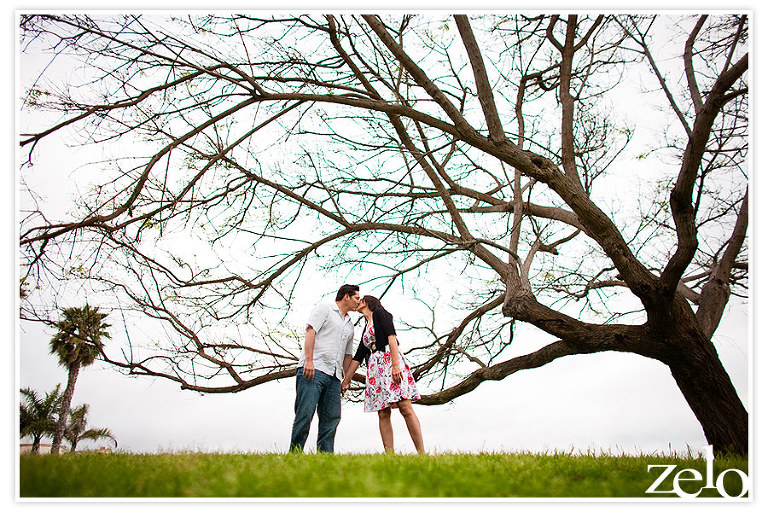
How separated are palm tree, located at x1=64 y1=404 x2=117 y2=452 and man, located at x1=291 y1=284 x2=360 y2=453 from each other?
209 centimetres

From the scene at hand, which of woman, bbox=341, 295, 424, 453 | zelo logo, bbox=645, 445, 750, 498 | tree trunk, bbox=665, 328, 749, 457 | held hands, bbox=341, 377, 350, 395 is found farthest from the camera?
tree trunk, bbox=665, 328, 749, 457

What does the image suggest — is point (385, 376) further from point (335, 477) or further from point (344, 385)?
point (335, 477)

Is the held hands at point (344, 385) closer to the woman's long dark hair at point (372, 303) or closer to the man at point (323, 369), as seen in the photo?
the man at point (323, 369)

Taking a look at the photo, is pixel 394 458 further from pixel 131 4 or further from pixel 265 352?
pixel 131 4

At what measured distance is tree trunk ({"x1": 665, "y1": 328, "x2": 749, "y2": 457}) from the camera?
219 inches

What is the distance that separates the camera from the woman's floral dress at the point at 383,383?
4938mm

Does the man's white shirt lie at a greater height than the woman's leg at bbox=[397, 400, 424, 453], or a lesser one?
greater

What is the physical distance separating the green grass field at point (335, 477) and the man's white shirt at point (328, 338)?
934 millimetres

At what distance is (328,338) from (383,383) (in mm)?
622

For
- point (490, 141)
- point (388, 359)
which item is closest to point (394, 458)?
point (388, 359)

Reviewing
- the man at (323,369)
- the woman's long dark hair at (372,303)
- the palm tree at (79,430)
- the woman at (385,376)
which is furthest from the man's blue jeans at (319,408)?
the palm tree at (79,430)

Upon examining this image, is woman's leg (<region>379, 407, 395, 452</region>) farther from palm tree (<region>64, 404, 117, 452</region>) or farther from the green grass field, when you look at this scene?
palm tree (<region>64, 404, 117, 452</region>)

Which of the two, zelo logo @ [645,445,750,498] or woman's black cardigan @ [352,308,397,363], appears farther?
woman's black cardigan @ [352,308,397,363]

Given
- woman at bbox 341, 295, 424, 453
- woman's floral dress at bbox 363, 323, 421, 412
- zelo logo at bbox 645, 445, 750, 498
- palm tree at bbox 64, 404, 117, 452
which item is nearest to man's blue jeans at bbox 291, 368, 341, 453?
woman at bbox 341, 295, 424, 453
